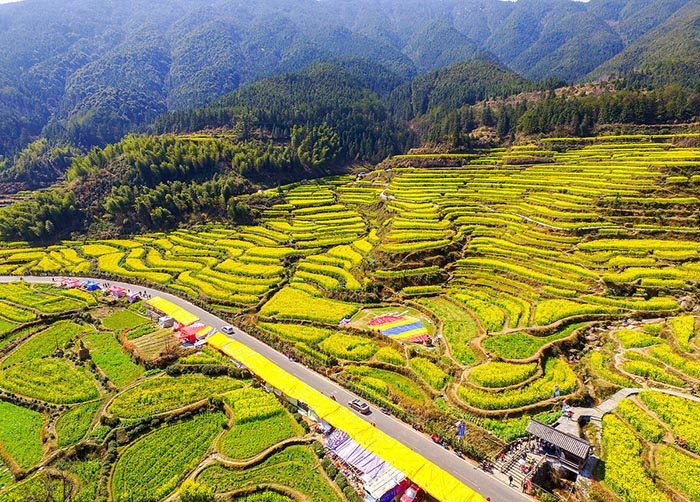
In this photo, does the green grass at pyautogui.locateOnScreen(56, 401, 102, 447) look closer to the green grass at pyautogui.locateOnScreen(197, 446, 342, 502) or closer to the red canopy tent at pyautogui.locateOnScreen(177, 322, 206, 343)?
the red canopy tent at pyautogui.locateOnScreen(177, 322, 206, 343)

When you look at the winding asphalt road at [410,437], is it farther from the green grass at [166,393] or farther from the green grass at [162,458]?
the green grass at [162,458]

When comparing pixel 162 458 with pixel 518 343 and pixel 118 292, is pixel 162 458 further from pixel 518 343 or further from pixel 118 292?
pixel 118 292

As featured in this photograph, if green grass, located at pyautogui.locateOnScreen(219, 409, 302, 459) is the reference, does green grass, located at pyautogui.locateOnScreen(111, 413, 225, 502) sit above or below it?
below

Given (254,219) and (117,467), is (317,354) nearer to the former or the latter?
(117,467)

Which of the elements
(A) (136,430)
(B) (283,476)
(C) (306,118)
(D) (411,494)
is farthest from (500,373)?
(C) (306,118)

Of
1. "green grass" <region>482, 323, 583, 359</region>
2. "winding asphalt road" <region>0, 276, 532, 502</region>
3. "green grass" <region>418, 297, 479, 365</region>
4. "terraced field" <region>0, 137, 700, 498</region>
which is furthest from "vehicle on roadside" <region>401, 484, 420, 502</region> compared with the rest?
"green grass" <region>482, 323, 583, 359</region>

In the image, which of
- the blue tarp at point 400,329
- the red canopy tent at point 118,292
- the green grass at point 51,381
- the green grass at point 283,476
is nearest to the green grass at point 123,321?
the red canopy tent at point 118,292
